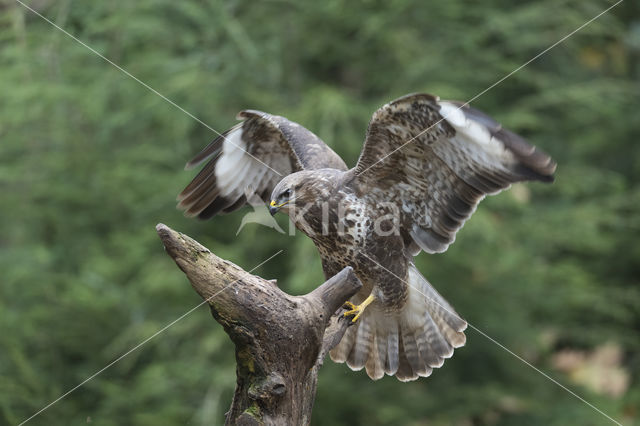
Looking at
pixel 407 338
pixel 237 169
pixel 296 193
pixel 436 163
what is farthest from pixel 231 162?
pixel 407 338

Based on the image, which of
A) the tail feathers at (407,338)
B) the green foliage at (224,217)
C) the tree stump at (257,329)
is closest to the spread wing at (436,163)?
the tail feathers at (407,338)

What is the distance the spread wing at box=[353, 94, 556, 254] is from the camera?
13.0ft

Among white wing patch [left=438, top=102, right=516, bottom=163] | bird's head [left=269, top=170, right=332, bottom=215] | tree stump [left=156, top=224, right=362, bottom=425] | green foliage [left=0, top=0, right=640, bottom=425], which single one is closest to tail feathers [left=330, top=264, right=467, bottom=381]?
bird's head [left=269, top=170, right=332, bottom=215]

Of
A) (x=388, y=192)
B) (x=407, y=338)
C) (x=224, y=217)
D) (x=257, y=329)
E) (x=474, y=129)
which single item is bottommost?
(x=257, y=329)

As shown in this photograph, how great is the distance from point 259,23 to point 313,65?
859mm

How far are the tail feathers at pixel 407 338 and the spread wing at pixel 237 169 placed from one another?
1096 millimetres

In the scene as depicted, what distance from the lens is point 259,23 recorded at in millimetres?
9539

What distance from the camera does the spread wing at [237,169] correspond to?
534 cm

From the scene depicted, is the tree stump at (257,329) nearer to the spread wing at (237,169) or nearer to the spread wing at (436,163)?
the spread wing at (436,163)

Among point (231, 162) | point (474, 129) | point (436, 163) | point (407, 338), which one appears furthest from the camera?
point (231, 162)

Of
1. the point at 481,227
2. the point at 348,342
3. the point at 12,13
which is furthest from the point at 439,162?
the point at 12,13

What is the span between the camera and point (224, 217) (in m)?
8.96

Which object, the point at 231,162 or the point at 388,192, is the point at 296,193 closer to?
the point at 388,192

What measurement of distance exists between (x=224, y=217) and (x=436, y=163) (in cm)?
487
